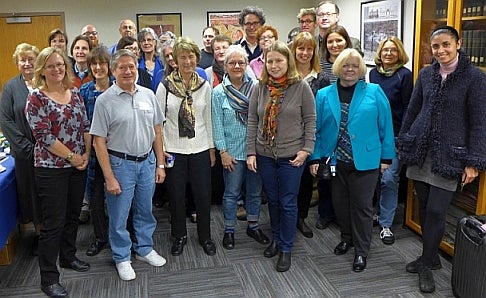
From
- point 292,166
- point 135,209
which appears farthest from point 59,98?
point 292,166

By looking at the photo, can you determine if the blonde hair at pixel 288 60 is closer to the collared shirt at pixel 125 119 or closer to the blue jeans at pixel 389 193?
the collared shirt at pixel 125 119

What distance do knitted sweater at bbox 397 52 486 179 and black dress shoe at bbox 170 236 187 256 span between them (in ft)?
5.42

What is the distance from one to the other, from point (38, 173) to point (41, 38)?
15.1 ft

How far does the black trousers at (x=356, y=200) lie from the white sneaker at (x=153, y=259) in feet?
3.99

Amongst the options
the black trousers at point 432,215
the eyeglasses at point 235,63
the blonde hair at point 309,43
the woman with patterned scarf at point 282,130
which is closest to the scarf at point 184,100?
the eyeglasses at point 235,63

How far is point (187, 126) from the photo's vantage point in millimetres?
2852

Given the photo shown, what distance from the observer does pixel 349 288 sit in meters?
2.65

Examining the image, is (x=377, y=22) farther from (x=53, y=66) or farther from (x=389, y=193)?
(x=53, y=66)

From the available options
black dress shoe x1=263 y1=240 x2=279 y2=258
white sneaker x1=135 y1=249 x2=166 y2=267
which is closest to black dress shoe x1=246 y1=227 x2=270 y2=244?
black dress shoe x1=263 y1=240 x2=279 y2=258

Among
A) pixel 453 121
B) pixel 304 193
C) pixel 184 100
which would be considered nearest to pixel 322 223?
pixel 304 193

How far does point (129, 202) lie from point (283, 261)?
105 cm

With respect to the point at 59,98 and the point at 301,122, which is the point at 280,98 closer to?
the point at 301,122

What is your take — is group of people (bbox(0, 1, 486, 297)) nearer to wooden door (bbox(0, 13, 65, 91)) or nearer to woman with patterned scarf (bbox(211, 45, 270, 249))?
woman with patterned scarf (bbox(211, 45, 270, 249))

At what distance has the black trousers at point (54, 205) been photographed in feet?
8.05
